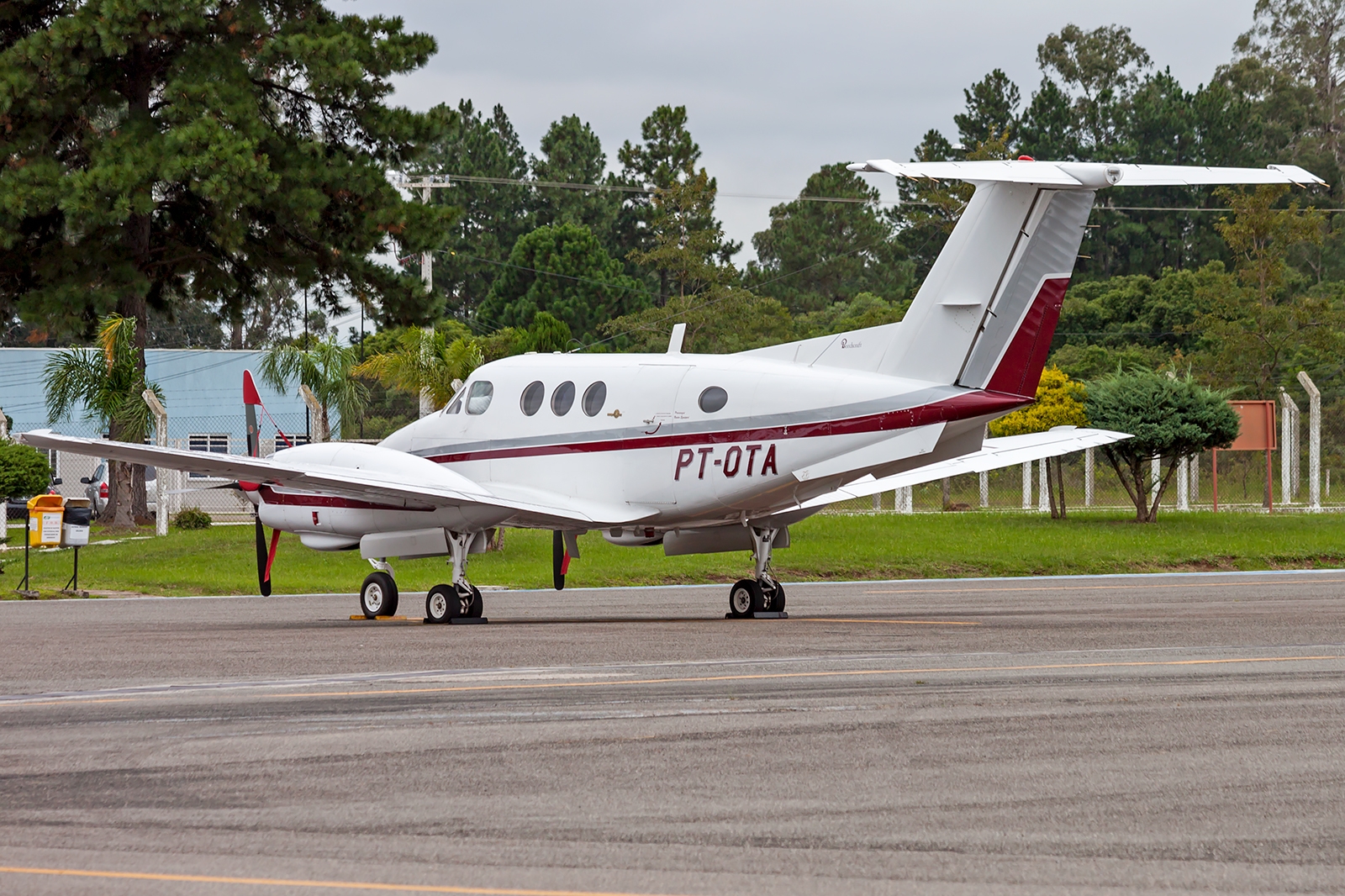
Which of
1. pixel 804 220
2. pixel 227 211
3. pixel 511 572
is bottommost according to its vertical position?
pixel 511 572

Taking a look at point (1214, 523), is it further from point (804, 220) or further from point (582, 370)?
point (804, 220)

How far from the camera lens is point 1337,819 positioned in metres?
6.04

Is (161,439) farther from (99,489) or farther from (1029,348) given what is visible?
(1029,348)

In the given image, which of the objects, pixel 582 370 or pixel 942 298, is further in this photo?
pixel 582 370

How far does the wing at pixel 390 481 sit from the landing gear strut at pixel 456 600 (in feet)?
1.85

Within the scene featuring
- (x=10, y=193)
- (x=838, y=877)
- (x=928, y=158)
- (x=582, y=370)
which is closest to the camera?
(x=838, y=877)

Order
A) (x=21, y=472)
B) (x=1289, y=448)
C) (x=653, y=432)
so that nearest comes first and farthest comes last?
(x=653, y=432) < (x=21, y=472) < (x=1289, y=448)

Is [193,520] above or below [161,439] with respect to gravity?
below

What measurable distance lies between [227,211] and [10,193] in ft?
14.7

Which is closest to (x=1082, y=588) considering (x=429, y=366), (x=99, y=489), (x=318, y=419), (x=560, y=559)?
(x=560, y=559)

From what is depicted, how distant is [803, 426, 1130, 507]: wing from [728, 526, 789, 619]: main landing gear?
794 mm

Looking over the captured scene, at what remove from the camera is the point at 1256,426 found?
37.8m

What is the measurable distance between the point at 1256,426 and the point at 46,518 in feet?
96.4

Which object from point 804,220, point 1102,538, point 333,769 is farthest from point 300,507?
point 804,220
